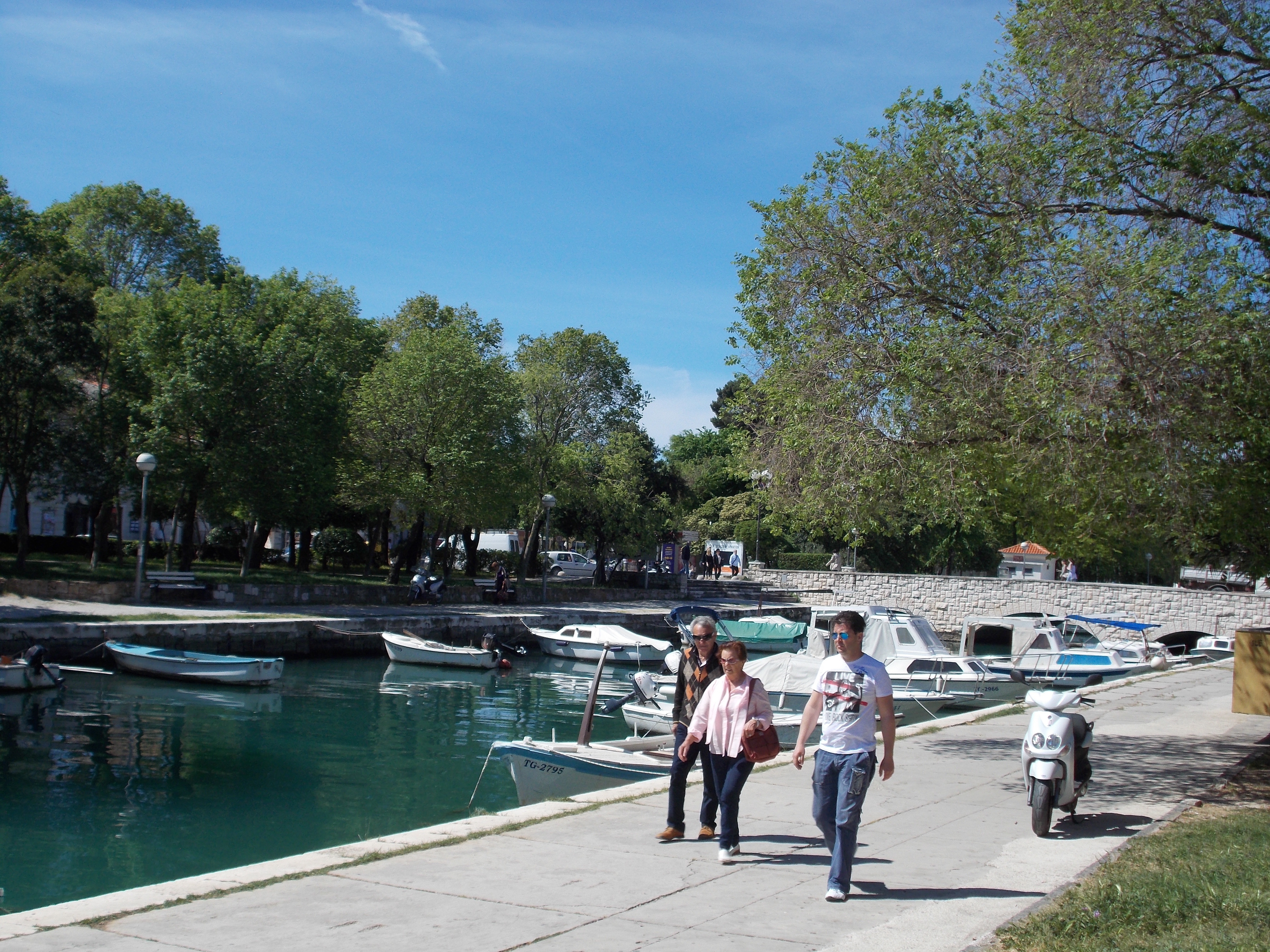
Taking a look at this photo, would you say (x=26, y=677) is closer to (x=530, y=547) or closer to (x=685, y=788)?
(x=685, y=788)

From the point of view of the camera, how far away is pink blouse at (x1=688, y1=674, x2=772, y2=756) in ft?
26.8

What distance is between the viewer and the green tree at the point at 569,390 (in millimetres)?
56906

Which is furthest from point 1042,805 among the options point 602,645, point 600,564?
point 600,564

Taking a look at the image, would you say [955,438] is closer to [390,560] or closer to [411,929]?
[411,929]

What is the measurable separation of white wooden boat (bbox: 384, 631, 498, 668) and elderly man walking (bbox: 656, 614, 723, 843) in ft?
80.3

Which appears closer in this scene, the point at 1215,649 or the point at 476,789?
the point at 476,789

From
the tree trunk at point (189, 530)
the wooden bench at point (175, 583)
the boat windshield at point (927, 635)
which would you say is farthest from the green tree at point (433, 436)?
the boat windshield at point (927, 635)

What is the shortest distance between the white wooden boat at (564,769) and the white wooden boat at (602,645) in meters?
22.6

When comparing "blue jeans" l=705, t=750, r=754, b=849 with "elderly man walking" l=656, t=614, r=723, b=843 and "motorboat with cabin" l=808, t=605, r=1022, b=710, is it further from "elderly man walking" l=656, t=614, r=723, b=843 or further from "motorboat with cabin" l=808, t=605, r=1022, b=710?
"motorboat with cabin" l=808, t=605, r=1022, b=710

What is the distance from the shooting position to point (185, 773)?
17.7 meters

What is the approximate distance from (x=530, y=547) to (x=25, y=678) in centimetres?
3569

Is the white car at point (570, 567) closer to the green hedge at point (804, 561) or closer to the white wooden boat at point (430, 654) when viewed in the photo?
the green hedge at point (804, 561)

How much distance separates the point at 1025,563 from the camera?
79.1 metres

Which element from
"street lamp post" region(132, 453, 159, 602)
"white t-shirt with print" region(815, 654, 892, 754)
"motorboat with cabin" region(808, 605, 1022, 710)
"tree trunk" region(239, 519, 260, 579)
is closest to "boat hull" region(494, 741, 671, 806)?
"white t-shirt with print" region(815, 654, 892, 754)
